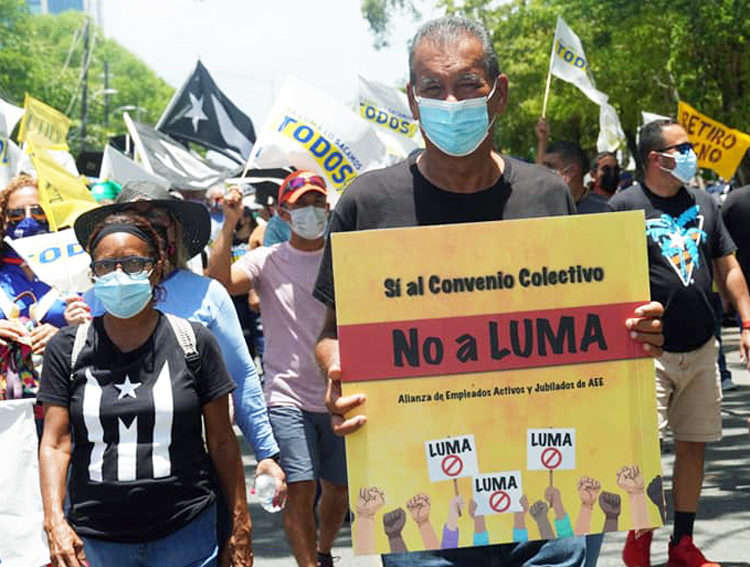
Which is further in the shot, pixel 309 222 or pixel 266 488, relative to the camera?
pixel 309 222

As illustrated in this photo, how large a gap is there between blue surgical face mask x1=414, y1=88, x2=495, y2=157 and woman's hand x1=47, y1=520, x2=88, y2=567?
1.53m

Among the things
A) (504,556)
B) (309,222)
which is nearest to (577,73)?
(309,222)

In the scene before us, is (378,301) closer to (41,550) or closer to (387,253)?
(387,253)

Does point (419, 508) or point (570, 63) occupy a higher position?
point (570, 63)

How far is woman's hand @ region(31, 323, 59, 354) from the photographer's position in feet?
17.4

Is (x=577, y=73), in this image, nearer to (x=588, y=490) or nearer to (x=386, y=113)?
(x=386, y=113)

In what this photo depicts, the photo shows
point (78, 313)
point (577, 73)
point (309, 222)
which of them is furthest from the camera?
point (577, 73)

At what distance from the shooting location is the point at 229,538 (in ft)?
13.6

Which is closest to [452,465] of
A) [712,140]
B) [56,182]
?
[56,182]

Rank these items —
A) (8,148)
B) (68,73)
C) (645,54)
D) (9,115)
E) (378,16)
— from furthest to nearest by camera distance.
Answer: (68,73), (378,16), (645,54), (9,115), (8,148)

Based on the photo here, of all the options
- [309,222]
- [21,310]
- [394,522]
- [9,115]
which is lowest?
[394,522]

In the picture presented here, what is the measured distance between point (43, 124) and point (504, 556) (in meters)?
10.3

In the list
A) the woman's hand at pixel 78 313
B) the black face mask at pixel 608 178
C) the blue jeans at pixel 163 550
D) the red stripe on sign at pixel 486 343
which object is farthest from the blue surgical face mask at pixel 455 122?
the black face mask at pixel 608 178

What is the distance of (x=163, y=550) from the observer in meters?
3.94
